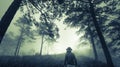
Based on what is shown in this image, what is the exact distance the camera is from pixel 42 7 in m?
10.8

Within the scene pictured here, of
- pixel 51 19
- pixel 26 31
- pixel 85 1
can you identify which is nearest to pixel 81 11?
pixel 85 1

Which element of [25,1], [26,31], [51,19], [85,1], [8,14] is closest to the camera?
[8,14]

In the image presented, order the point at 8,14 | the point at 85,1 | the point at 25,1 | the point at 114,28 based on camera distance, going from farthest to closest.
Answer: the point at 114,28
the point at 85,1
the point at 25,1
the point at 8,14

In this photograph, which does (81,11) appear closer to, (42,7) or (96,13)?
(96,13)

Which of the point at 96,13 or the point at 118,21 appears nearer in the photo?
the point at 96,13

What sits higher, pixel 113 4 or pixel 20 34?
pixel 20 34

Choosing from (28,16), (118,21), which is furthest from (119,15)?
(28,16)

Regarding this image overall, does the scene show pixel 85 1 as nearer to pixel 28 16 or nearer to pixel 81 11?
pixel 81 11

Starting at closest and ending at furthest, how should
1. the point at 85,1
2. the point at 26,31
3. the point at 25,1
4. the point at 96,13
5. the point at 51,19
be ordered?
the point at 25,1 < the point at 51,19 < the point at 85,1 < the point at 96,13 < the point at 26,31

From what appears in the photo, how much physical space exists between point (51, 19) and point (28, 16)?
1.87 metres

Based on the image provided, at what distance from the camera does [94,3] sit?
1692 cm

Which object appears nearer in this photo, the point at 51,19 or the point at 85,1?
the point at 51,19

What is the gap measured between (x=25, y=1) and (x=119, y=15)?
1597 centimetres

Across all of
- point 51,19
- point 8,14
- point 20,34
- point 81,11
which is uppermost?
point 20,34
